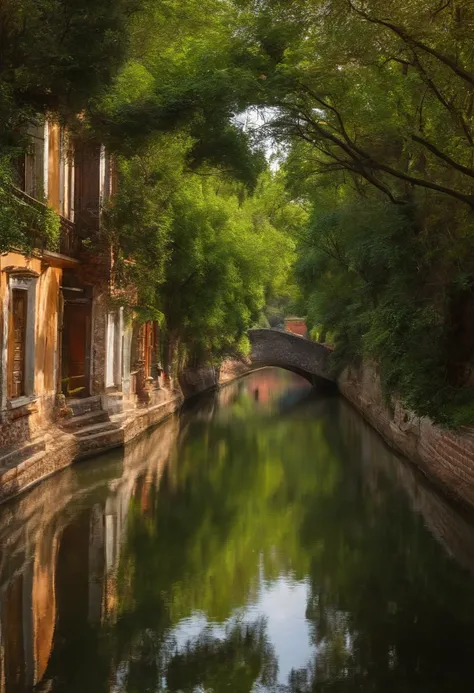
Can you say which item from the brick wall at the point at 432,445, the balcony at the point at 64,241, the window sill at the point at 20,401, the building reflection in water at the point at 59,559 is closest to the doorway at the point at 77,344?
the balcony at the point at 64,241

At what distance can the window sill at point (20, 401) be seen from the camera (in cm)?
1503

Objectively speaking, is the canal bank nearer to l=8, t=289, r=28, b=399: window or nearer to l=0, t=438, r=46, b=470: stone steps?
l=0, t=438, r=46, b=470: stone steps

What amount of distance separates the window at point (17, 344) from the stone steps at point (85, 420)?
1.90m

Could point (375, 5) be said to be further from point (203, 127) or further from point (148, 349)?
point (148, 349)

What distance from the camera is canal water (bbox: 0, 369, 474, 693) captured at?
7.77 metres

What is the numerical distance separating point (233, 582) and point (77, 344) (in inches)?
468

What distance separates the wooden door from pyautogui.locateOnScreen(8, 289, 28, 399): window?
447 centimetres

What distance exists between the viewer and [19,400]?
613 inches

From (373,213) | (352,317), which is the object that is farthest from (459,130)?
(352,317)

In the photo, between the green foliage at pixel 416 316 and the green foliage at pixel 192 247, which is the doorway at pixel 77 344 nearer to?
the green foliage at pixel 192 247

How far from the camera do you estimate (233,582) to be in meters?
10.5

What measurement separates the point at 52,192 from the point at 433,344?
8105mm

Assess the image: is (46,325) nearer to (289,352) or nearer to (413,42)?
(413,42)

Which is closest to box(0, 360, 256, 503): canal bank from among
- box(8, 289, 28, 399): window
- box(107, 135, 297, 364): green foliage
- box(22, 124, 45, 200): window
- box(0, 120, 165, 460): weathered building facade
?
box(0, 120, 165, 460): weathered building facade
